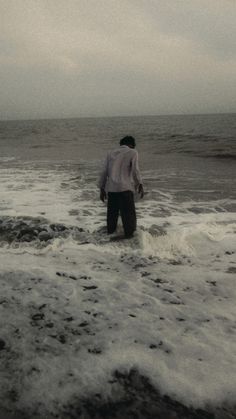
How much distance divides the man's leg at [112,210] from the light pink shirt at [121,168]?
119 millimetres

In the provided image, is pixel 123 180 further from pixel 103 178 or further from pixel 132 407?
pixel 132 407

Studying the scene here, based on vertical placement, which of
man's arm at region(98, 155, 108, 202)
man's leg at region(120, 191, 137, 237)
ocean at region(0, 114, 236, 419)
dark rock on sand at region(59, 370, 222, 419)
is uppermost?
man's arm at region(98, 155, 108, 202)

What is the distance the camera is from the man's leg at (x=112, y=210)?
564cm

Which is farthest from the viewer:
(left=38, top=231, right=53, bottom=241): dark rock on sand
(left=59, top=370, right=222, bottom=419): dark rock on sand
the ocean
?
(left=38, top=231, right=53, bottom=241): dark rock on sand

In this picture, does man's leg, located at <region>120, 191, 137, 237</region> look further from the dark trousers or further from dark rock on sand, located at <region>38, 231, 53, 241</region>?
dark rock on sand, located at <region>38, 231, 53, 241</region>

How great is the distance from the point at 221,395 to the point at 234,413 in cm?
14

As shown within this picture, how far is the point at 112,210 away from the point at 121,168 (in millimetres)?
709

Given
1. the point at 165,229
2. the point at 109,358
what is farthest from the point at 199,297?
the point at 165,229

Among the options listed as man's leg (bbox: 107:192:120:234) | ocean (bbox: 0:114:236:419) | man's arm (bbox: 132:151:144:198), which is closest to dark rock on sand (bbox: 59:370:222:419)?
ocean (bbox: 0:114:236:419)

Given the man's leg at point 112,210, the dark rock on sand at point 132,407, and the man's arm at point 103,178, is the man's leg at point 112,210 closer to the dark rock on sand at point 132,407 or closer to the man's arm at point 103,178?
the man's arm at point 103,178

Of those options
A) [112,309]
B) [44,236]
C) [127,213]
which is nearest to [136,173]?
[127,213]

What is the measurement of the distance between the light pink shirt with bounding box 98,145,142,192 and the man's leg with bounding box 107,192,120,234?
0.12 m

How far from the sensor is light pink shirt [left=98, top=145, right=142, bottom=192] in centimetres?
557

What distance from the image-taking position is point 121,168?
562 cm
